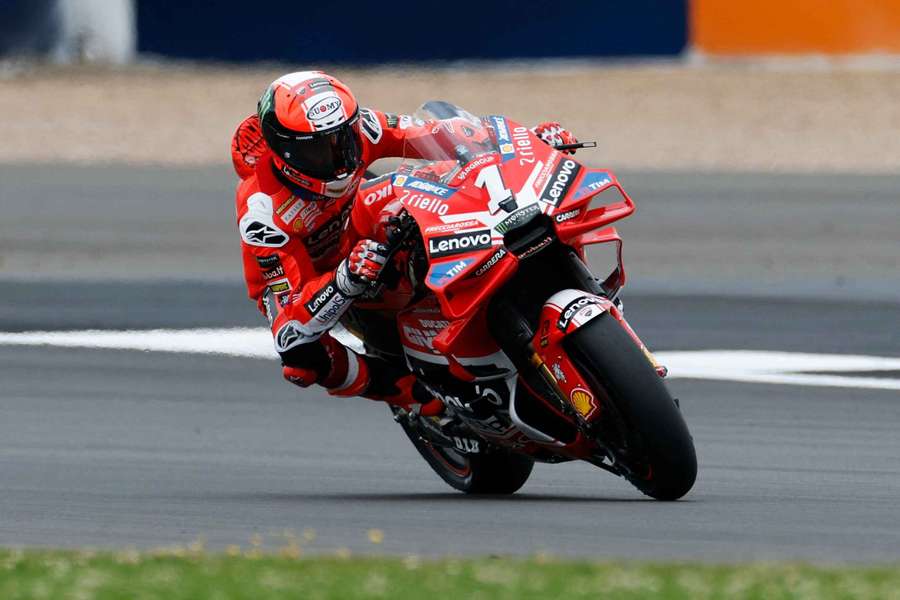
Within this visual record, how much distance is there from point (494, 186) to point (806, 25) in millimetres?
15240

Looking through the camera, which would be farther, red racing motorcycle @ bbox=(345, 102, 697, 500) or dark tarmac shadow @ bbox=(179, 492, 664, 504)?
dark tarmac shadow @ bbox=(179, 492, 664, 504)

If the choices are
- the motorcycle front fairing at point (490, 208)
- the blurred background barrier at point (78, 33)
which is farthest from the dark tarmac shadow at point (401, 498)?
the blurred background barrier at point (78, 33)

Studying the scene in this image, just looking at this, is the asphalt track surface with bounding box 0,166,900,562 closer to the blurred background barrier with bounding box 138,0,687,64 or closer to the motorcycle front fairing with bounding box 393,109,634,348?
the motorcycle front fairing with bounding box 393,109,634,348

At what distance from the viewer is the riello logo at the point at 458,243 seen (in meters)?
5.83

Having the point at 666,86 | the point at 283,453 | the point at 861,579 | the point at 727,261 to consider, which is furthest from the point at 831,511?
the point at 666,86

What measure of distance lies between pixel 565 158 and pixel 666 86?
14755 mm

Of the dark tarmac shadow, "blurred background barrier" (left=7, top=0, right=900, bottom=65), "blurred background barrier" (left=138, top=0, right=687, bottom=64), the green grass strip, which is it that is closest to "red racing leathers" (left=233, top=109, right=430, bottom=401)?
the dark tarmac shadow

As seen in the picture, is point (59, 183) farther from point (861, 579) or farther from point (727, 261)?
point (861, 579)

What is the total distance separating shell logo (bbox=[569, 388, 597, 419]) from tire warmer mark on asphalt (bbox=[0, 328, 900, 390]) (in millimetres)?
3750

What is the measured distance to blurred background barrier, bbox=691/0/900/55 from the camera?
20.3 meters

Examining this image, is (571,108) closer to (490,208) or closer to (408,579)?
(490,208)

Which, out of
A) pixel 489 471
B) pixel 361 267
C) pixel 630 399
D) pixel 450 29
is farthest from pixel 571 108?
pixel 630 399

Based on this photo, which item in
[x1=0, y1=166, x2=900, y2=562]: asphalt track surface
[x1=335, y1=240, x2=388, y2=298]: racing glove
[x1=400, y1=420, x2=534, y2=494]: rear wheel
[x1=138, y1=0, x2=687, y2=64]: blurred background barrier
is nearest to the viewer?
[x1=0, y1=166, x2=900, y2=562]: asphalt track surface

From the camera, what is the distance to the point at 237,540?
5.54 metres
